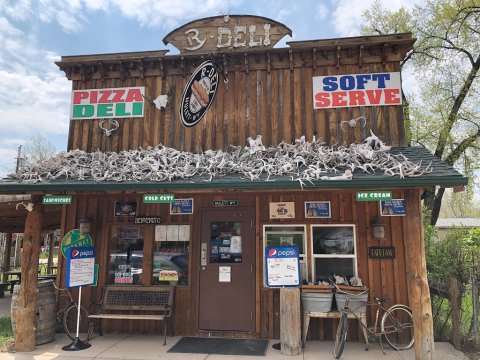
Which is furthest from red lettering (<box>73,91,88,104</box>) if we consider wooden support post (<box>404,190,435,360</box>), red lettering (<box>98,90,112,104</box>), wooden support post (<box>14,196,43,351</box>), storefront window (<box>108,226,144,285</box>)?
wooden support post (<box>404,190,435,360</box>)

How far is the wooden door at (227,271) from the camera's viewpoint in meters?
7.18

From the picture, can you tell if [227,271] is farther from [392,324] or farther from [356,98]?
[356,98]

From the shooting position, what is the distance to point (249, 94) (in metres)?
8.05

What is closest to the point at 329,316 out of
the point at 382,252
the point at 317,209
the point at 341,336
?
the point at 341,336

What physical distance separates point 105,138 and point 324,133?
192 inches

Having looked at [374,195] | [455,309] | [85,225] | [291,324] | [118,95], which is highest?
[118,95]

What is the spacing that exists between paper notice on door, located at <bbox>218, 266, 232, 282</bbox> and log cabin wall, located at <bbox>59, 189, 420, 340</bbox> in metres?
0.47

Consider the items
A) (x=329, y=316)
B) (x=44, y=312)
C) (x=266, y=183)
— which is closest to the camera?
(x=266, y=183)

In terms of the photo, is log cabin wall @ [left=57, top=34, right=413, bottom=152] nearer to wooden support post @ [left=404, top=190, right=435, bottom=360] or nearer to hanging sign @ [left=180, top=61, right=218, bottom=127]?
hanging sign @ [left=180, top=61, right=218, bottom=127]

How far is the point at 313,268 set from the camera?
7.09 metres

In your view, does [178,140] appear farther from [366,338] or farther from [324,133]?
[366,338]

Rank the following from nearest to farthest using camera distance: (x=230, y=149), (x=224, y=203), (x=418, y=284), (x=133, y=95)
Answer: (x=418, y=284), (x=224, y=203), (x=230, y=149), (x=133, y=95)

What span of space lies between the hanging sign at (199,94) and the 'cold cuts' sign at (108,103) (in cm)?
105

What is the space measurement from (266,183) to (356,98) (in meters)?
3.32
